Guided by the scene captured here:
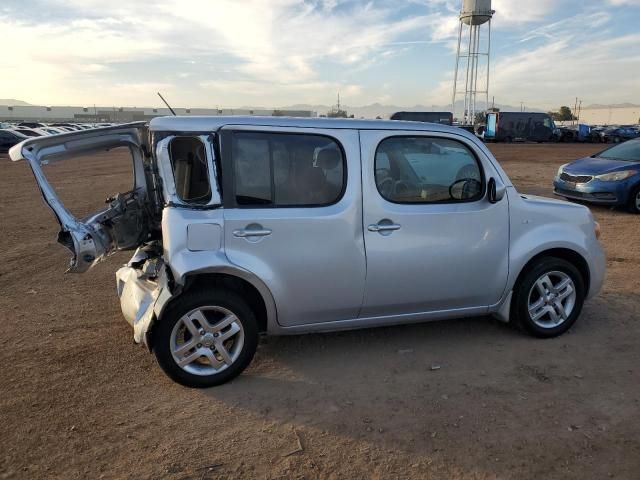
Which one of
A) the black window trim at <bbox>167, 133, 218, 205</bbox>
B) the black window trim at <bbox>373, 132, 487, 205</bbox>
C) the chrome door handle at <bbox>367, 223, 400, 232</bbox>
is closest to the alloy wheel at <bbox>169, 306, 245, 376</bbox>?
the black window trim at <bbox>167, 133, 218, 205</bbox>

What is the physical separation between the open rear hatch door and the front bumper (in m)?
9.09

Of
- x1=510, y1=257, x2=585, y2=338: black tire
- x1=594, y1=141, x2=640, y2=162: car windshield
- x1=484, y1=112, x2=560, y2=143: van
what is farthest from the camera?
x1=484, y1=112, x2=560, y2=143: van

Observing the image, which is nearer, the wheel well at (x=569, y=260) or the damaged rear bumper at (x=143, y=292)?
the damaged rear bumper at (x=143, y=292)

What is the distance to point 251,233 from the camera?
362 cm

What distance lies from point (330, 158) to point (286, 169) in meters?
0.34

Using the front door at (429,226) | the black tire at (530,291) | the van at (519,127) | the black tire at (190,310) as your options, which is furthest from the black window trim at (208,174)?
the van at (519,127)

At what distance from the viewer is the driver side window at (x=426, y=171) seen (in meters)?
3.99

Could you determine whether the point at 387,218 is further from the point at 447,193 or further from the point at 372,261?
the point at 447,193

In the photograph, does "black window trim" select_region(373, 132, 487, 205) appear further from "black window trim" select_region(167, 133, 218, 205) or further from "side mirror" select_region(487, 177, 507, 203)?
"black window trim" select_region(167, 133, 218, 205)

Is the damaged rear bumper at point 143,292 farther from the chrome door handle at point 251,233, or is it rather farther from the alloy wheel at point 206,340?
the chrome door handle at point 251,233

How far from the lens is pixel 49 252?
7.36m

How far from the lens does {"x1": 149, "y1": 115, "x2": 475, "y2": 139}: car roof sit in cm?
360

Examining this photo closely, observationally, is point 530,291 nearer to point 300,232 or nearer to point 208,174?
point 300,232

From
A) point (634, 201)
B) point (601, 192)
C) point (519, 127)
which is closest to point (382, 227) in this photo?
point (601, 192)
